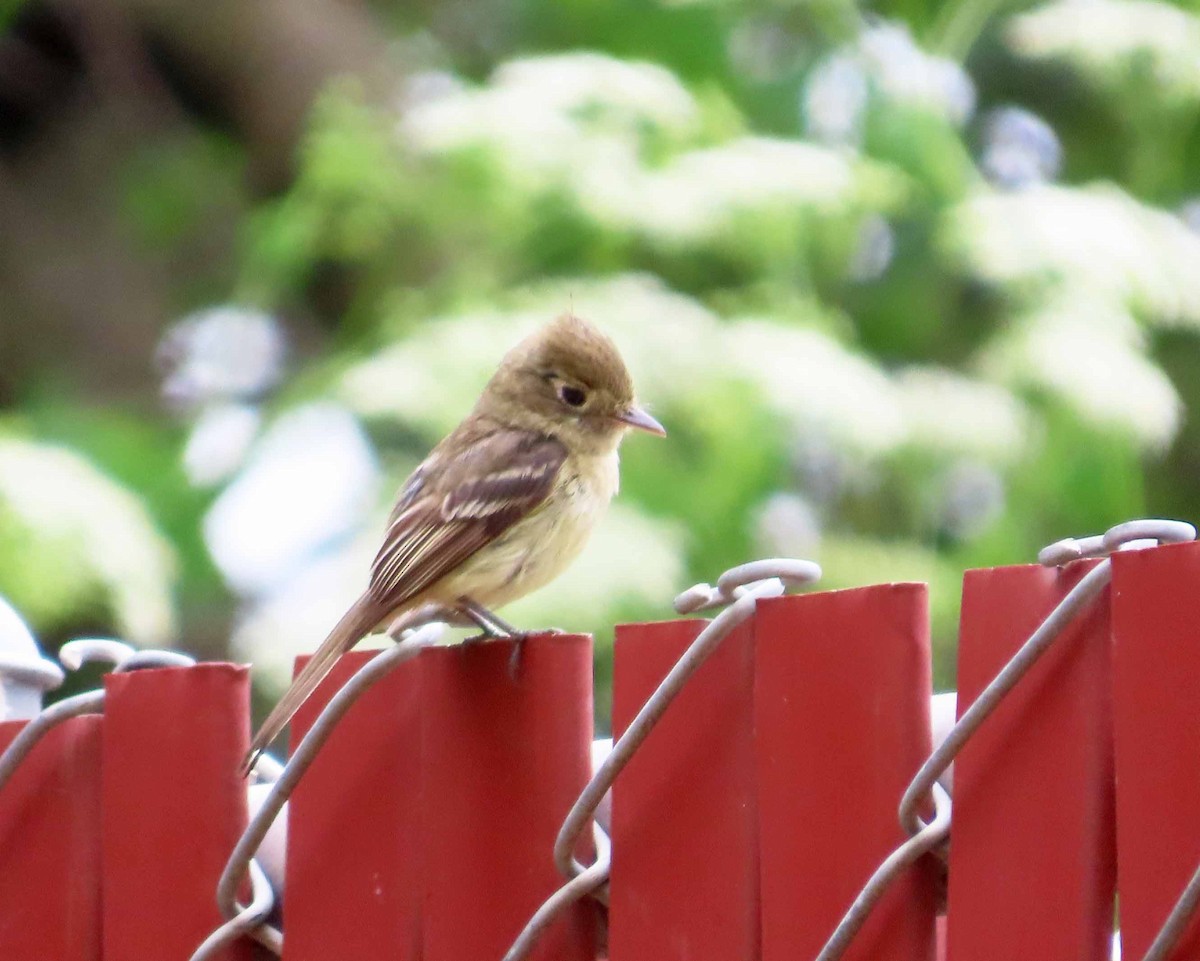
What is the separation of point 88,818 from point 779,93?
15.2ft

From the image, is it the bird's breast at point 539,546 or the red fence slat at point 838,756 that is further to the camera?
the bird's breast at point 539,546

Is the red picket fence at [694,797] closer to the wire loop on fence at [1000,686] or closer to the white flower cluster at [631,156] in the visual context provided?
the wire loop on fence at [1000,686]

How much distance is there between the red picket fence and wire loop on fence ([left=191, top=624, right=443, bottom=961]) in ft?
0.12

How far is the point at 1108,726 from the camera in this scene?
1.46 metres

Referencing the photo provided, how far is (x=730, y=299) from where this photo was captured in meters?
5.47

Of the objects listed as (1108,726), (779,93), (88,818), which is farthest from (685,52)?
(1108,726)

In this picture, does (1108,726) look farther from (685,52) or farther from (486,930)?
(685,52)

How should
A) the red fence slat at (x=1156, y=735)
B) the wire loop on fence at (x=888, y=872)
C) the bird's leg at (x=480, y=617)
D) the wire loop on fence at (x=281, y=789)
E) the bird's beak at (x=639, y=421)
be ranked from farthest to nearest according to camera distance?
1. the bird's beak at (x=639, y=421)
2. the bird's leg at (x=480, y=617)
3. the wire loop on fence at (x=281, y=789)
4. the wire loop on fence at (x=888, y=872)
5. the red fence slat at (x=1156, y=735)

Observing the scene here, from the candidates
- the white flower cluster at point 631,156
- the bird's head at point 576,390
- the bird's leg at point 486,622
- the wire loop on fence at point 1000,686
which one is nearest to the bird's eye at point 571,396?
the bird's head at point 576,390

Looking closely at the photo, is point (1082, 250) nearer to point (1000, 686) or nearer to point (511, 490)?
point (511, 490)

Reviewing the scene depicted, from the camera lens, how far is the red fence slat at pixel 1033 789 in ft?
4.78

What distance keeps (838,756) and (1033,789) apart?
0.20 metres

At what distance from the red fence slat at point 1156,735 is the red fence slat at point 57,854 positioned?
4.61 feet

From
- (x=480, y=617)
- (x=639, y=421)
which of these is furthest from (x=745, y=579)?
(x=639, y=421)
